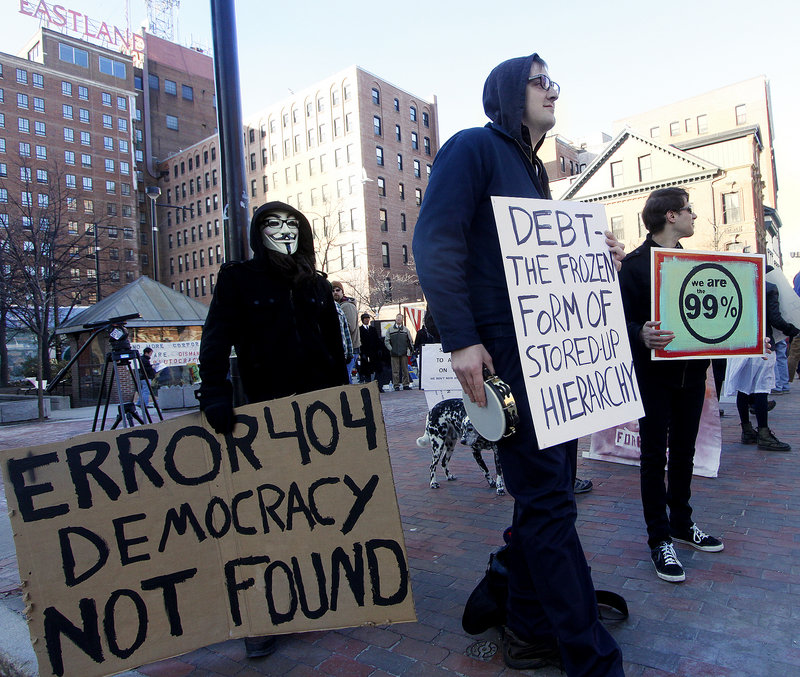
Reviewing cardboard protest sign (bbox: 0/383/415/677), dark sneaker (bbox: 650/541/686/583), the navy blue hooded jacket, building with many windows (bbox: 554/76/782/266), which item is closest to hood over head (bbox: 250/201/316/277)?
cardboard protest sign (bbox: 0/383/415/677)

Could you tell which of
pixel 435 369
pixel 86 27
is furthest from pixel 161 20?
pixel 435 369

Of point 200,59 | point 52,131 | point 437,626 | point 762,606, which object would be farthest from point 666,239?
point 200,59

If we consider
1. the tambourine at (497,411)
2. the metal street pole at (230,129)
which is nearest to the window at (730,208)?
the metal street pole at (230,129)

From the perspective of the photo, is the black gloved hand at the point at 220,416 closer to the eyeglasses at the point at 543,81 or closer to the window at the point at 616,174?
the eyeglasses at the point at 543,81

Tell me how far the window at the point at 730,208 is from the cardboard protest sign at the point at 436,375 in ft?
128

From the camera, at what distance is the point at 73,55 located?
7219cm

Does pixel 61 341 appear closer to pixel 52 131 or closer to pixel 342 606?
pixel 342 606

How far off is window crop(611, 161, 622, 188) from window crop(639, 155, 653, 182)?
149cm

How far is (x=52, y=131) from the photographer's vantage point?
69.2 metres

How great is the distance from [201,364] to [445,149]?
4.49 ft

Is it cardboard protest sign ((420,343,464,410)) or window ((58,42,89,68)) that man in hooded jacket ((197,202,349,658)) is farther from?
window ((58,42,89,68))

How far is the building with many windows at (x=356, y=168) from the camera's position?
51.5 metres

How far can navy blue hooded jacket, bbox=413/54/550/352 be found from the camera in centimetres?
193

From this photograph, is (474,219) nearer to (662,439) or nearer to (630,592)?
(662,439)
